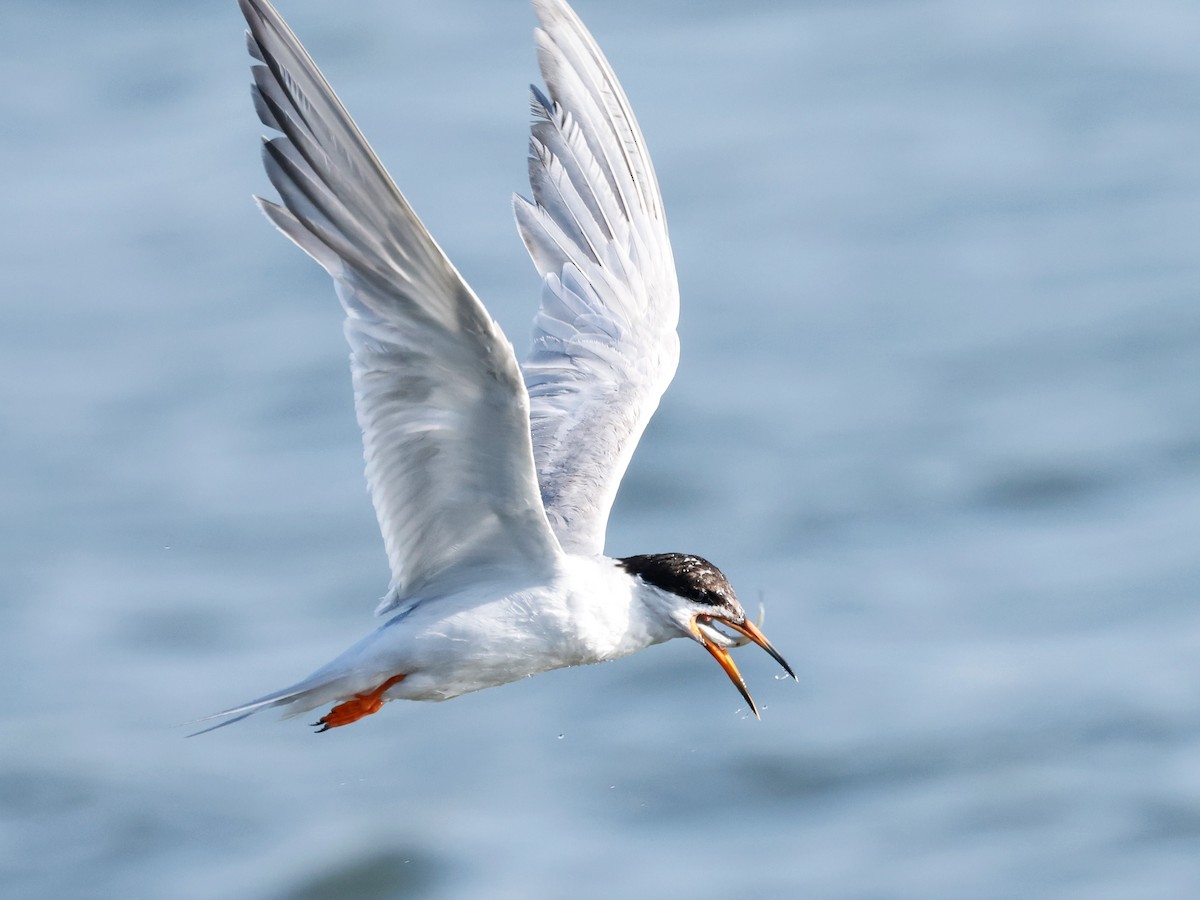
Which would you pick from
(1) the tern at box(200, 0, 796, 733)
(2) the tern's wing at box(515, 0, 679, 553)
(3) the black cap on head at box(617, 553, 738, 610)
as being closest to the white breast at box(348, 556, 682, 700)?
(1) the tern at box(200, 0, 796, 733)

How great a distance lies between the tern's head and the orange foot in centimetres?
98

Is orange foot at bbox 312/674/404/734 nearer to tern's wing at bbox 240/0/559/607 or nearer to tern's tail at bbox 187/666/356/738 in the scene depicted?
tern's tail at bbox 187/666/356/738

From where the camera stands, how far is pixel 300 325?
52.6ft

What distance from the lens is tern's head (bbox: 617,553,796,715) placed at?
7727 mm

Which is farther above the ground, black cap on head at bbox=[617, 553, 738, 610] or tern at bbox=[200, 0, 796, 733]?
tern at bbox=[200, 0, 796, 733]

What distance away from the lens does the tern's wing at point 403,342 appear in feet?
21.2

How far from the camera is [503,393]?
22.1 feet

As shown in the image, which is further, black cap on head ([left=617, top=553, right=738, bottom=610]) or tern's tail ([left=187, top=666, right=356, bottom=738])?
black cap on head ([left=617, top=553, right=738, bottom=610])

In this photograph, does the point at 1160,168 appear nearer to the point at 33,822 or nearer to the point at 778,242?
the point at 778,242

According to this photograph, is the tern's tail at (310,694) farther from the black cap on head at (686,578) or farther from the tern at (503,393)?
the black cap on head at (686,578)

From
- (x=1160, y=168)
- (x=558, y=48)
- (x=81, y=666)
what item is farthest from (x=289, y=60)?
Result: (x=1160, y=168)

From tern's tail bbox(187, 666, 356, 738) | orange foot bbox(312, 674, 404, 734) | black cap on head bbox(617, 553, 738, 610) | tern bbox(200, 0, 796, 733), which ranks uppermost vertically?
tern bbox(200, 0, 796, 733)

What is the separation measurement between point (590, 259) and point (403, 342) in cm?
257

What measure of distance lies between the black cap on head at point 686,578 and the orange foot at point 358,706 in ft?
3.20
